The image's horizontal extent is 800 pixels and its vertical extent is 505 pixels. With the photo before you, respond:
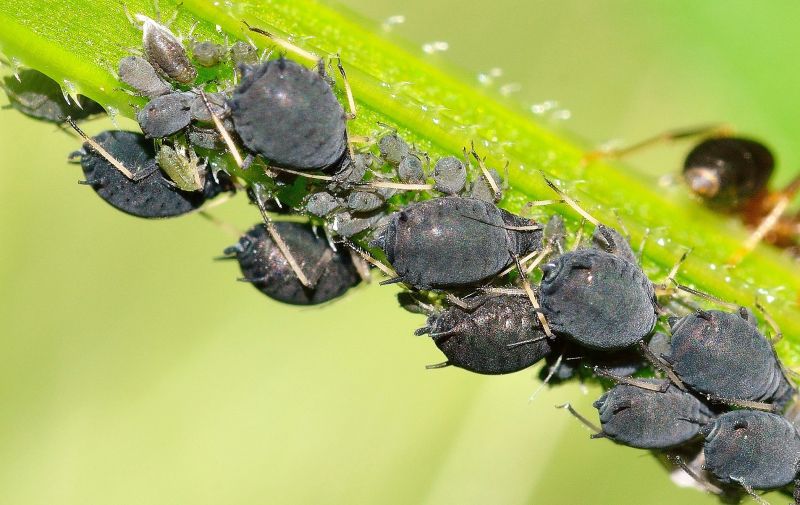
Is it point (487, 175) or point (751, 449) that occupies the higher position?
point (487, 175)

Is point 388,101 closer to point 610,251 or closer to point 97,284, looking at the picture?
point 610,251

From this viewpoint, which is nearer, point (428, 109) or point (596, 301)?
point (596, 301)

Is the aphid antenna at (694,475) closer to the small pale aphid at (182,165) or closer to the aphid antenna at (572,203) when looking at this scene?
the aphid antenna at (572,203)

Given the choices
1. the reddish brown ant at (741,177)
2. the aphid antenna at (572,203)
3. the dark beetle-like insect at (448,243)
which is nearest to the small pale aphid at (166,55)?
the dark beetle-like insect at (448,243)

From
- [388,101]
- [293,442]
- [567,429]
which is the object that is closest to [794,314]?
[388,101]

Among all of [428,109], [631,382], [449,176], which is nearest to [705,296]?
[631,382]

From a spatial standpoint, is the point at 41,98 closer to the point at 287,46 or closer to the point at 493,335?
the point at 287,46
